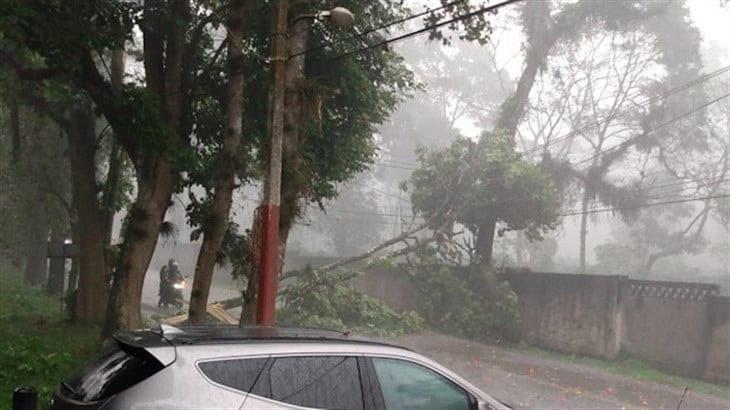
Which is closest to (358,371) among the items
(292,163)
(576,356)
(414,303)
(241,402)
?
(241,402)

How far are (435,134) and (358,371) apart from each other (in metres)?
41.9

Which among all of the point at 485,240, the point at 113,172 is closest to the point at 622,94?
the point at 485,240

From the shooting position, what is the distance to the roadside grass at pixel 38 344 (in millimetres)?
8148

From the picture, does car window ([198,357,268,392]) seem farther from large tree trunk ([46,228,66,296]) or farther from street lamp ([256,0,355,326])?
large tree trunk ([46,228,66,296])

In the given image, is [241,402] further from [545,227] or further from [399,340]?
[545,227]

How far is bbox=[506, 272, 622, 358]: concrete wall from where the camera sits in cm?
1802

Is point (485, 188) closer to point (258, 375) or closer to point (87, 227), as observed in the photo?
point (87, 227)

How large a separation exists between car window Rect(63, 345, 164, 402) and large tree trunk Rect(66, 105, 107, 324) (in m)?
10.2

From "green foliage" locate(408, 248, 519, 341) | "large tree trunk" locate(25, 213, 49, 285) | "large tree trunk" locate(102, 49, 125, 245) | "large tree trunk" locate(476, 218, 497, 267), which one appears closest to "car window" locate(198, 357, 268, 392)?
"large tree trunk" locate(102, 49, 125, 245)

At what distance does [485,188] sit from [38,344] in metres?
14.4

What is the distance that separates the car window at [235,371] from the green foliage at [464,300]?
1716 centimetres

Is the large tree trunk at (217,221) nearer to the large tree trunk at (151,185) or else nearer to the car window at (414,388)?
the large tree trunk at (151,185)

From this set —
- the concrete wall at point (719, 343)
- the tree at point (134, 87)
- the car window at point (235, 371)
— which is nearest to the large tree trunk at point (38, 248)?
the tree at point (134, 87)

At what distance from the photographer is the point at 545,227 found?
69.7ft
